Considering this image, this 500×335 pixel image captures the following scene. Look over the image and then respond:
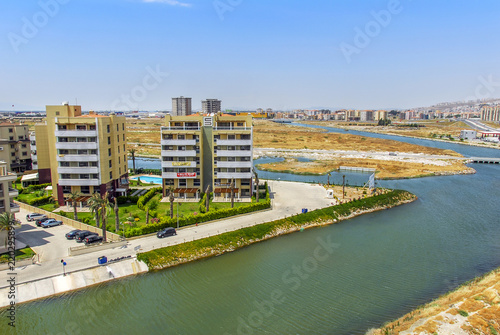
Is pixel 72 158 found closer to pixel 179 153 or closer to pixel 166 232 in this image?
pixel 179 153

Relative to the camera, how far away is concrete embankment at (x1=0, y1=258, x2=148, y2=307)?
2701cm

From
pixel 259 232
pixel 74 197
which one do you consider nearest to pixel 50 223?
pixel 74 197

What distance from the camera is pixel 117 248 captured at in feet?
114

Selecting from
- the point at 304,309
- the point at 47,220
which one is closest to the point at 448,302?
the point at 304,309

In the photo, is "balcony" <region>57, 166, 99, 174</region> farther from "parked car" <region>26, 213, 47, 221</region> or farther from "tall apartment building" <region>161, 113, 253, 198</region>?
"tall apartment building" <region>161, 113, 253, 198</region>

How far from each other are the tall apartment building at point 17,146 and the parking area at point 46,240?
3232 cm

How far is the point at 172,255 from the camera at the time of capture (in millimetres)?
34281

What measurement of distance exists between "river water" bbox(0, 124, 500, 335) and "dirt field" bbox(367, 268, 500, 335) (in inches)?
55.9

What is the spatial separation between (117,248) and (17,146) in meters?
48.9

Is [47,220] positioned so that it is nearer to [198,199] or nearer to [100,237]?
[100,237]

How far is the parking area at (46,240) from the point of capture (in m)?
33.3

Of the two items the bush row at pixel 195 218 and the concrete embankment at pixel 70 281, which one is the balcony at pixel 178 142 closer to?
the bush row at pixel 195 218

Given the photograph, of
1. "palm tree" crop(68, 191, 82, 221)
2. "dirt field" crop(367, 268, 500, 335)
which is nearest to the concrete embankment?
"palm tree" crop(68, 191, 82, 221)

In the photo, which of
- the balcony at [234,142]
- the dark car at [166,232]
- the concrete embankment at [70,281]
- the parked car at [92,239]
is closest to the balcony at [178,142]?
the balcony at [234,142]
